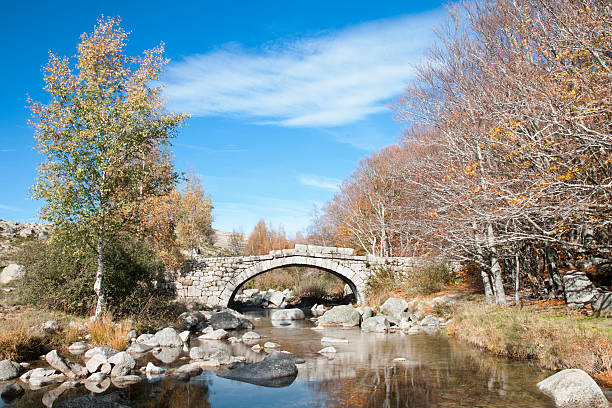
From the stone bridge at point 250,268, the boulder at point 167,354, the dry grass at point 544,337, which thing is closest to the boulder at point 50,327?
the boulder at point 167,354

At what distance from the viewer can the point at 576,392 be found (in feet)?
21.3

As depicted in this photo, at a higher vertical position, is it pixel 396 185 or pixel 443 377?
pixel 396 185

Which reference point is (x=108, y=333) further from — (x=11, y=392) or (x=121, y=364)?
(x=11, y=392)

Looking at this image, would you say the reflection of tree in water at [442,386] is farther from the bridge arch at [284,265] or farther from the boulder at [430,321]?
the bridge arch at [284,265]

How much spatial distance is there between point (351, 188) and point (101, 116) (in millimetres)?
20364

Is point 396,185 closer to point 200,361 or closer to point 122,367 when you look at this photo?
point 200,361

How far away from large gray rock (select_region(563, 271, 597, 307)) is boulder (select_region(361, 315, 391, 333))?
608 cm

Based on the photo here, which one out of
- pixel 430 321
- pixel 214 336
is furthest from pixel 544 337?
pixel 214 336

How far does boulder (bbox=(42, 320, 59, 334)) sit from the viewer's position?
36.9 ft

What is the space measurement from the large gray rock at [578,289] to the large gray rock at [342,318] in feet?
27.3

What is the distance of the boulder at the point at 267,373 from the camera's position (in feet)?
28.3

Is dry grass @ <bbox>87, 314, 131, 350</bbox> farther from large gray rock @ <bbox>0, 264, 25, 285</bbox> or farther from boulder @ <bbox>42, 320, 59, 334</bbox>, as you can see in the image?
large gray rock @ <bbox>0, 264, 25, 285</bbox>

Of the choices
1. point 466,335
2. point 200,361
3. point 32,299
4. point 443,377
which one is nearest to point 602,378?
point 443,377

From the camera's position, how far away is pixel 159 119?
14.0 m
